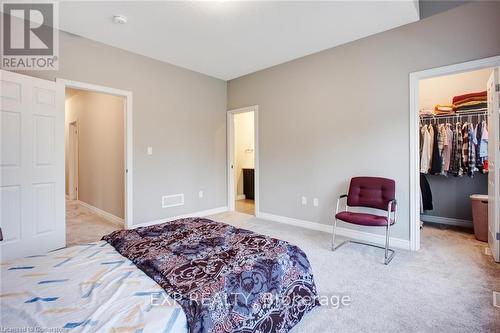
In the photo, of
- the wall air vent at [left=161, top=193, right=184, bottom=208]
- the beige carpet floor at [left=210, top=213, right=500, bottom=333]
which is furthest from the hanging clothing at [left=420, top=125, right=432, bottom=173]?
the wall air vent at [left=161, top=193, right=184, bottom=208]

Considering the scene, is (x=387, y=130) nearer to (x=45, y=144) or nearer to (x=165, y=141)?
(x=165, y=141)

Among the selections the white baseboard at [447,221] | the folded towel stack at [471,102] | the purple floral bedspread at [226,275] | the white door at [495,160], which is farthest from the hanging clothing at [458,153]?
the purple floral bedspread at [226,275]

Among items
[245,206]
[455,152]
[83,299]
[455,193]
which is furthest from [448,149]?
[83,299]

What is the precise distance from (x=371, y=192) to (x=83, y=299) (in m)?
3.01

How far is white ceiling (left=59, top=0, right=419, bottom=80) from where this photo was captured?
256cm

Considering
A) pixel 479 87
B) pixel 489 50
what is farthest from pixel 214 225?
pixel 479 87

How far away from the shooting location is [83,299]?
1076mm

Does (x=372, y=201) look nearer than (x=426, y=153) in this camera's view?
Yes

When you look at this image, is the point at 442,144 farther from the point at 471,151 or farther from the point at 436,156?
the point at 471,151

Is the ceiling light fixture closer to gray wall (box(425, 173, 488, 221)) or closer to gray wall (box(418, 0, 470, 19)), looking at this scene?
gray wall (box(418, 0, 470, 19))

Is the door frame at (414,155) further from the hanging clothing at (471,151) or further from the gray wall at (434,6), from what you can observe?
the hanging clothing at (471,151)

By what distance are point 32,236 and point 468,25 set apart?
509cm

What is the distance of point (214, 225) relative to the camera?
6.92ft

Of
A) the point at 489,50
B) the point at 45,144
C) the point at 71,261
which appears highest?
the point at 489,50
